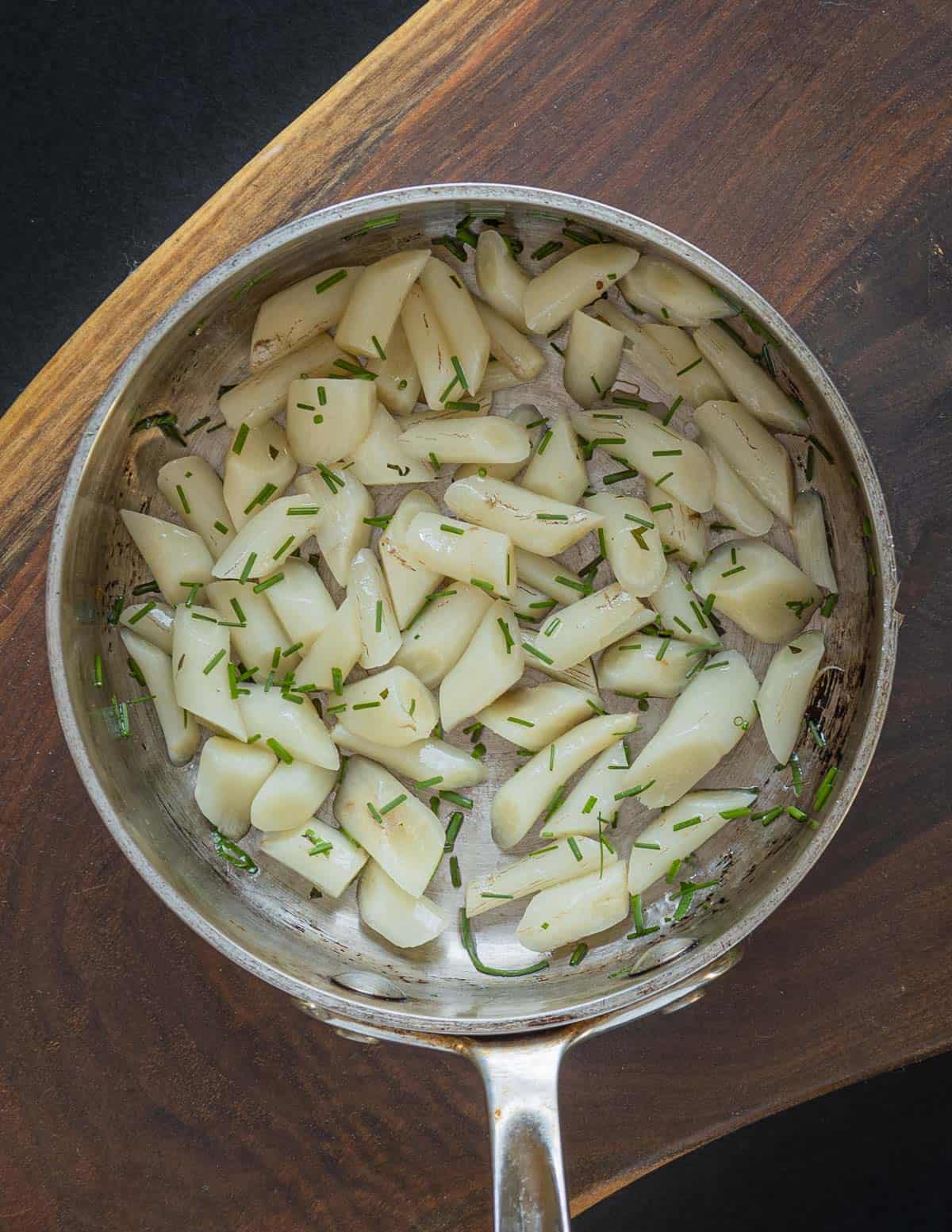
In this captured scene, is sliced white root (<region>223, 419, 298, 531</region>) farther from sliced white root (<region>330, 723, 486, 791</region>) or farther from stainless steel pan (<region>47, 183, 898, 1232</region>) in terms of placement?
sliced white root (<region>330, 723, 486, 791</region>)

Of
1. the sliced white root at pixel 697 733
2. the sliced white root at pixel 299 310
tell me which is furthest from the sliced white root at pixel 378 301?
the sliced white root at pixel 697 733

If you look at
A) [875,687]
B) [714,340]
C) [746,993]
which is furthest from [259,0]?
[746,993]

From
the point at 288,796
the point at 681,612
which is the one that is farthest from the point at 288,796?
the point at 681,612

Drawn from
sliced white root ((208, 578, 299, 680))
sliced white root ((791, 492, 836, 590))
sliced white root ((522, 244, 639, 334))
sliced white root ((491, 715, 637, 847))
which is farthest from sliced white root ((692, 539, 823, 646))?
sliced white root ((208, 578, 299, 680))

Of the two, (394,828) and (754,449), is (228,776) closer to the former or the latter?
(394,828)

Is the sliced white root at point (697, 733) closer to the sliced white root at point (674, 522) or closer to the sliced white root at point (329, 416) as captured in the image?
the sliced white root at point (674, 522)

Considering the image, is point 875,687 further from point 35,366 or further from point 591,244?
point 35,366
